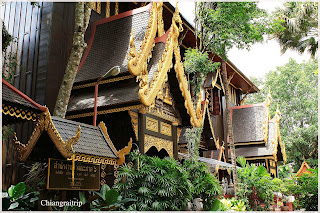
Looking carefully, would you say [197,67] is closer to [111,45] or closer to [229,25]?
[229,25]

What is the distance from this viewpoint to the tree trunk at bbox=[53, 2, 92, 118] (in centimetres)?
841

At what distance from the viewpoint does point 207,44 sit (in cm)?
1430

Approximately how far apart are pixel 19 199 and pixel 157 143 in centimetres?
507

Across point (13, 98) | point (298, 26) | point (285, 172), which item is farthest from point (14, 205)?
point (285, 172)

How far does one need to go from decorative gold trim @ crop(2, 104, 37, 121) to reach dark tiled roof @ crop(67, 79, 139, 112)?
353cm

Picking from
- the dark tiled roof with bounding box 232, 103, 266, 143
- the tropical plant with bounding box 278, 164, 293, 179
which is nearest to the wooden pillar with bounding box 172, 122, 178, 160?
the dark tiled roof with bounding box 232, 103, 266, 143

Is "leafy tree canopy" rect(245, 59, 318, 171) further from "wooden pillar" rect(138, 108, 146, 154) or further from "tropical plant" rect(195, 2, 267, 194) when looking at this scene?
"wooden pillar" rect(138, 108, 146, 154)

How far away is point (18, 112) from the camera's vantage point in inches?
223

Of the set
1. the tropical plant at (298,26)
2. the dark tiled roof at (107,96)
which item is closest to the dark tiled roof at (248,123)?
the tropical plant at (298,26)

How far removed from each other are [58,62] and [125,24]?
7.85ft

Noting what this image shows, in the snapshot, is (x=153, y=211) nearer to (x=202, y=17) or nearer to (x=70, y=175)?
(x=70, y=175)

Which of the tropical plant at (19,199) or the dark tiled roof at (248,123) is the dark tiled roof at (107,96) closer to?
the tropical plant at (19,199)

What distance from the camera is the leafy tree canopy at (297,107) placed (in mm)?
30922

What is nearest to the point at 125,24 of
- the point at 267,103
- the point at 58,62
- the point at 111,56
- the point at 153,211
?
the point at 111,56
